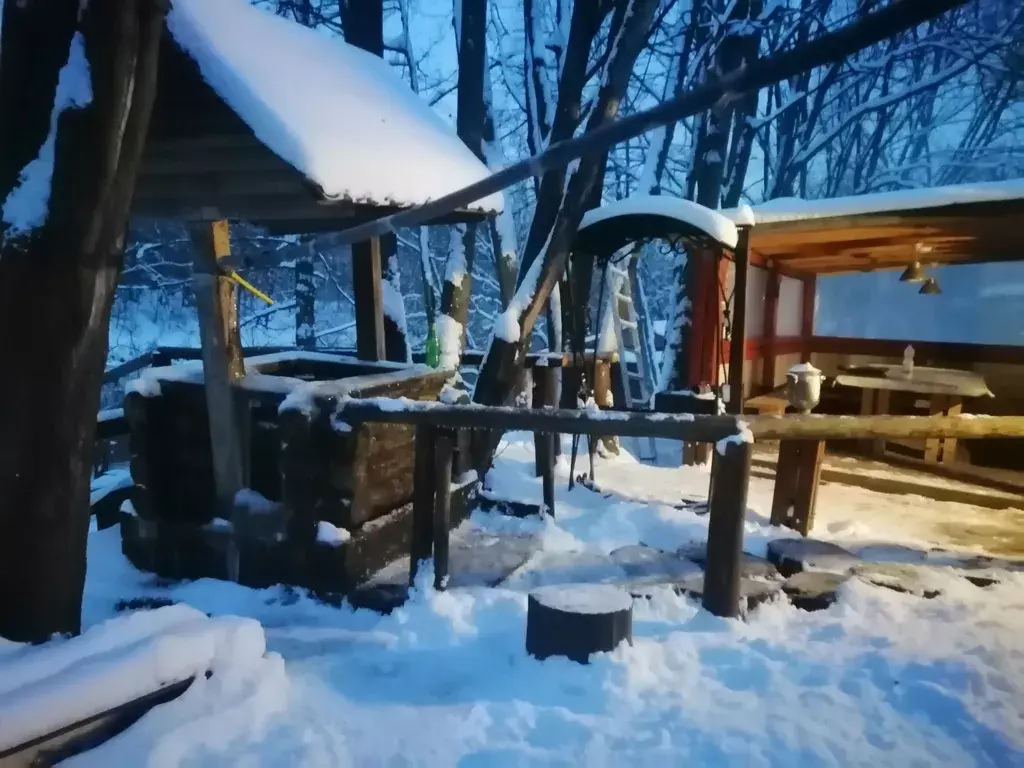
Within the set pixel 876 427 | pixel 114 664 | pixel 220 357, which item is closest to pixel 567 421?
pixel 876 427

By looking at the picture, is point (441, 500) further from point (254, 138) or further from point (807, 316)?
point (807, 316)

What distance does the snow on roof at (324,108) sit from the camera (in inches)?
165

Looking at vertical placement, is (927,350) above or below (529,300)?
below

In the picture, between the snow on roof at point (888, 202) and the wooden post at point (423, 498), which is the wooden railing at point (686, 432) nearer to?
the wooden post at point (423, 498)

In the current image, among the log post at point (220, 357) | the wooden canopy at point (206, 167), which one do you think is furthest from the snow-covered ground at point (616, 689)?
the wooden canopy at point (206, 167)

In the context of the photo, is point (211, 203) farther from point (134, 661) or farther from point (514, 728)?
point (514, 728)

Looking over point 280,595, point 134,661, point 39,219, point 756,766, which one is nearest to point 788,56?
point 756,766

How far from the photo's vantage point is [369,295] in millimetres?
6664

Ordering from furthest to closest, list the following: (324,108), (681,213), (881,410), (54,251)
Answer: (881,410), (681,213), (324,108), (54,251)

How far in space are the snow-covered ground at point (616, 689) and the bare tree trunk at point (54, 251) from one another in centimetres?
Answer: 51

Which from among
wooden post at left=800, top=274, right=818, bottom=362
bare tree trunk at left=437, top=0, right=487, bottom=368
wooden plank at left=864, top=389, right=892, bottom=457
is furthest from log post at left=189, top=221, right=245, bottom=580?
wooden post at left=800, top=274, right=818, bottom=362

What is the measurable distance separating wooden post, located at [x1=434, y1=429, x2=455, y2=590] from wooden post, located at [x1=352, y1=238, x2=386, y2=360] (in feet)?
7.86

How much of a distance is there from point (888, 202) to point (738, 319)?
2151 millimetres

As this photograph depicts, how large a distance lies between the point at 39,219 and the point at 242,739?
218 cm
